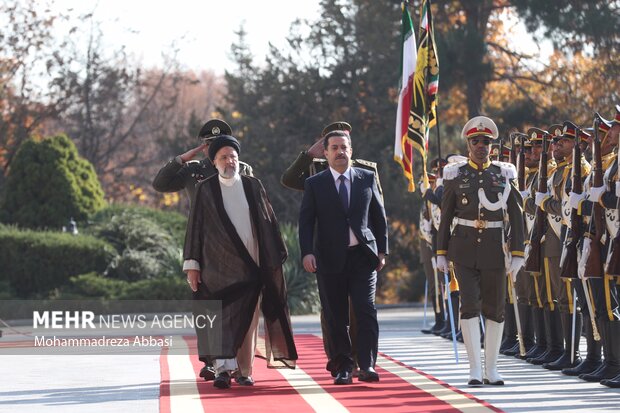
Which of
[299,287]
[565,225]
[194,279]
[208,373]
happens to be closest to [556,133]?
[565,225]

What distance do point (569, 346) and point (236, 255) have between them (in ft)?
12.5

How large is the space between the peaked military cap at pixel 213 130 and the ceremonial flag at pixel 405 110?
14.3ft

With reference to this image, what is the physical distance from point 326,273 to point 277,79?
29.0 metres

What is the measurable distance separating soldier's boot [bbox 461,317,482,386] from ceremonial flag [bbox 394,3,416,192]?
5162 millimetres

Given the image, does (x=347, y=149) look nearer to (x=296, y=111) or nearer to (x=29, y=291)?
(x=29, y=291)

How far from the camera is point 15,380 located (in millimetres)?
Result: 14312

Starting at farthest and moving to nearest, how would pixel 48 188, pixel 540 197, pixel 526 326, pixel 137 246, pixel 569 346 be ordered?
1. pixel 48 188
2. pixel 137 246
3. pixel 526 326
4. pixel 540 197
5. pixel 569 346

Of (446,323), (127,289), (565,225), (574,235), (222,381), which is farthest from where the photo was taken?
(127,289)

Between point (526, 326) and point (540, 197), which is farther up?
point (540, 197)

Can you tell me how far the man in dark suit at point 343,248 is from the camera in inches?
522

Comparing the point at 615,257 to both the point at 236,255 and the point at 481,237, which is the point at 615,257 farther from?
the point at 236,255

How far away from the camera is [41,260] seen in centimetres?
3048

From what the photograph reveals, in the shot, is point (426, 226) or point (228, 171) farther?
point (426, 226)

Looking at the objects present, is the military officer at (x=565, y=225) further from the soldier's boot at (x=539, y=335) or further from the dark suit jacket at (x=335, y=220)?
the dark suit jacket at (x=335, y=220)
